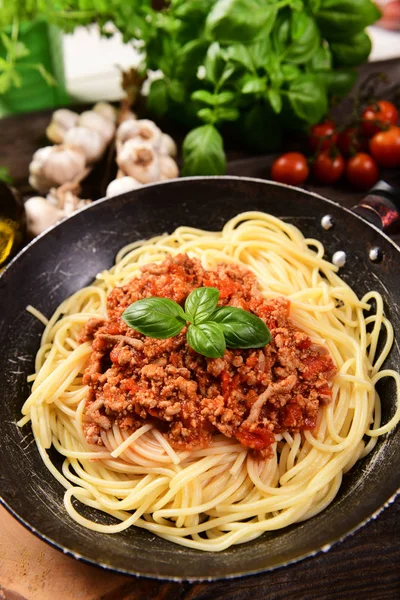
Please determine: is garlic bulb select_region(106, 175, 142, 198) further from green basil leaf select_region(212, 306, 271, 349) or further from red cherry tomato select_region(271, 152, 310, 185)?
green basil leaf select_region(212, 306, 271, 349)

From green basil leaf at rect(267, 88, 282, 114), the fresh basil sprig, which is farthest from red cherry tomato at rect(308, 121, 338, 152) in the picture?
the fresh basil sprig

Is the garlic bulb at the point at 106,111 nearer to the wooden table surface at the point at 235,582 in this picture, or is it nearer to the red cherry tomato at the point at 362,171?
the red cherry tomato at the point at 362,171

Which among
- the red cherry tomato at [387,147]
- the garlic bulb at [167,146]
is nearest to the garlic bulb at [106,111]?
the garlic bulb at [167,146]

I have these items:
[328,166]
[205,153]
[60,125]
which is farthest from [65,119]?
[328,166]

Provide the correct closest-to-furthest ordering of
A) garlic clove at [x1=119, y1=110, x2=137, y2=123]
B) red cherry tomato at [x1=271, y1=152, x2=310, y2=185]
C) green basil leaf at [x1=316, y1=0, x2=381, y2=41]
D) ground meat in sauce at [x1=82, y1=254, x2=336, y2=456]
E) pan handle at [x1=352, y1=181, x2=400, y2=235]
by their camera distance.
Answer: ground meat in sauce at [x1=82, y1=254, x2=336, y2=456]
pan handle at [x1=352, y1=181, x2=400, y2=235]
green basil leaf at [x1=316, y1=0, x2=381, y2=41]
red cherry tomato at [x1=271, y1=152, x2=310, y2=185]
garlic clove at [x1=119, y1=110, x2=137, y2=123]

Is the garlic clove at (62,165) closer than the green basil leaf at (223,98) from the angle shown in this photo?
No

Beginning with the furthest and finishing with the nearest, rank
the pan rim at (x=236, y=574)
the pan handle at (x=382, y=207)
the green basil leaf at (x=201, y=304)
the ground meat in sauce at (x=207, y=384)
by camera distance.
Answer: the pan handle at (x=382, y=207)
the green basil leaf at (x=201, y=304)
the ground meat in sauce at (x=207, y=384)
the pan rim at (x=236, y=574)
